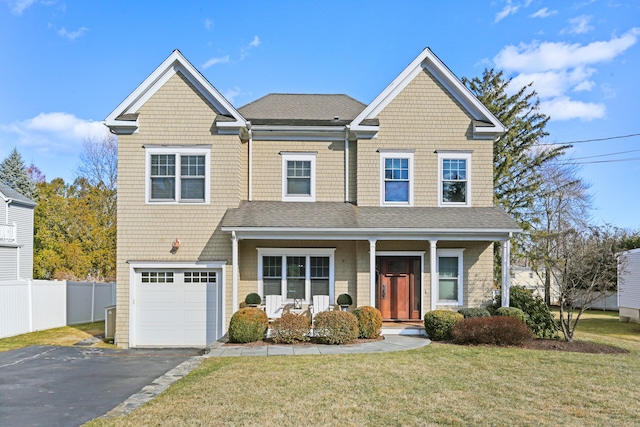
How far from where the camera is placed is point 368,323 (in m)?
15.2

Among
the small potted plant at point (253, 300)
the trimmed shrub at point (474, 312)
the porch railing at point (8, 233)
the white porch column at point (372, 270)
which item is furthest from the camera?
the porch railing at point (8, 233)

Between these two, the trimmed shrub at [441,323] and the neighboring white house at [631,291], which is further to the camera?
the neighboring white house at [631,291]

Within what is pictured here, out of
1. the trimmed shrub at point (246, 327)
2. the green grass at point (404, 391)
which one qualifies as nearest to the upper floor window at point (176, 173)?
the trimmed shrub at point (246, 327)

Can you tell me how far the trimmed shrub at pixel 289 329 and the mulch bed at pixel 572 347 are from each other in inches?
244

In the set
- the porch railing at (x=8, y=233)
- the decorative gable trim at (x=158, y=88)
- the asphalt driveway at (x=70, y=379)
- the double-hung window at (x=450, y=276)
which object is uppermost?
the decorative gable trim at (x=158, y=88)

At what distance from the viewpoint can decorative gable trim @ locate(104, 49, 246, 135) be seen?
674 inches

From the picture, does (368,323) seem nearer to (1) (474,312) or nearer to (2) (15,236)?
(1) (474,312)

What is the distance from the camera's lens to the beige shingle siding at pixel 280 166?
18.3 metres

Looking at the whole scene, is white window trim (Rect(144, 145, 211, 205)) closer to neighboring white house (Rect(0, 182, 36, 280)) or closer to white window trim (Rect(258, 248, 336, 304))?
white window trim (Rect(258, 248, 336, 304))

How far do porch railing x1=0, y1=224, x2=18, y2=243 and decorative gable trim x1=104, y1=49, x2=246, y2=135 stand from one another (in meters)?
17.9

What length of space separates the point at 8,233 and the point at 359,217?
24.0 meters

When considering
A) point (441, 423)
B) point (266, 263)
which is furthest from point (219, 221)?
point (441, 423)

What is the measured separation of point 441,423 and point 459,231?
32.4 feet

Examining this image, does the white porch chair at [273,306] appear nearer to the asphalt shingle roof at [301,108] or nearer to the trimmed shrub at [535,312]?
the asphalt shingle roof at [301,108]
